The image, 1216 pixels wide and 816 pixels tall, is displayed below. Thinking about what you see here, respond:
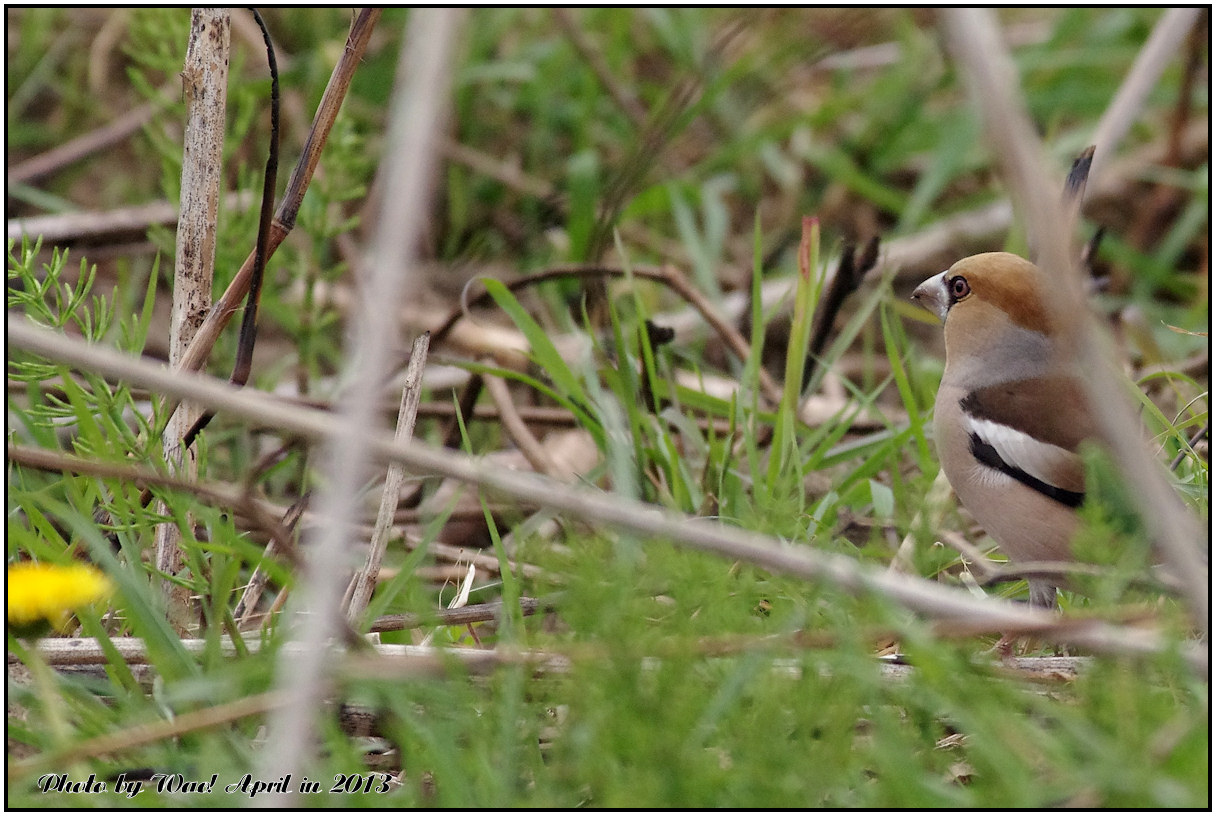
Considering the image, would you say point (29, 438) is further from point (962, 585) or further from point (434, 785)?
point (962, 585)

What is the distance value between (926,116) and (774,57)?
0.92m

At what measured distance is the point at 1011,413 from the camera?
2.89 meters

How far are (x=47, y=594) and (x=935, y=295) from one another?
236cm

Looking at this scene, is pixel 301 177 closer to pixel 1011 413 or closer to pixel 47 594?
pixel 47 594

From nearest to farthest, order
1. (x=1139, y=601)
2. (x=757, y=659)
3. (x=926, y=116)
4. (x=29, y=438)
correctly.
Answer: (x=757, y=659) < (x=1139, y=601) < (x=29, y=438) < (x=926, y=116)

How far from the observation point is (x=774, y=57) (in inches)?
222

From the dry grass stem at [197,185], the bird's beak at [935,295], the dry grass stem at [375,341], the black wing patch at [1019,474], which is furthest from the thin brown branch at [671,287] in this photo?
the dry grass stem at [375,341]

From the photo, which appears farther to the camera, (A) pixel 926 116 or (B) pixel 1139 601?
(A) pixel 926 116

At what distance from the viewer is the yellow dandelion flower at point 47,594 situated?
207cm

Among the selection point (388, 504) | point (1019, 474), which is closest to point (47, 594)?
point (388, 504)

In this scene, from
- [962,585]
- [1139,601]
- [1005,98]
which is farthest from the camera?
[962,585]

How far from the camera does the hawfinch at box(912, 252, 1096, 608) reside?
2.72 m

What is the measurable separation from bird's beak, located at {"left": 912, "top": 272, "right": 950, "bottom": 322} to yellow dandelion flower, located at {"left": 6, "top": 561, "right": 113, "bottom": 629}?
2261 mm

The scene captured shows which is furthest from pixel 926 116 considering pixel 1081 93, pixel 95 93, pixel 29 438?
pixel 29 438
